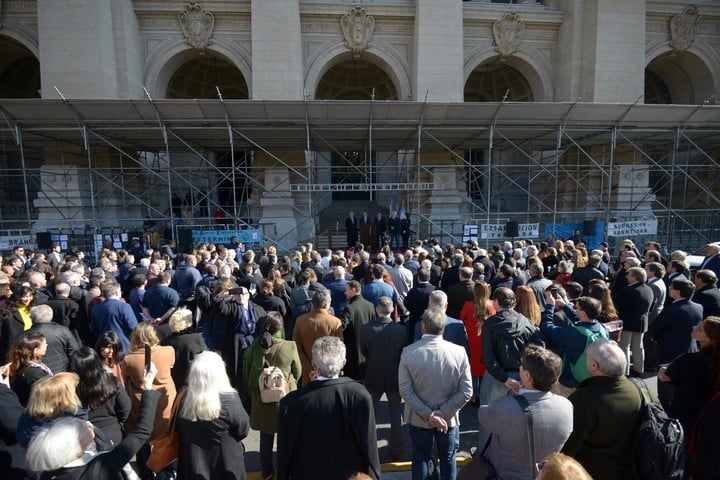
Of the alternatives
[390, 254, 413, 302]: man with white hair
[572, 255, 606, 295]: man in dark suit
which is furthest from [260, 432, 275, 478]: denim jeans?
[572, 255, 606, 295]: man in dark suit

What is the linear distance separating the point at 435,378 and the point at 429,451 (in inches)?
28.6

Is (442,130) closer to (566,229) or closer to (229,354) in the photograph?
(566,229)

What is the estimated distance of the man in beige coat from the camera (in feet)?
13.8

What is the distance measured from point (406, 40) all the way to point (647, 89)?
584 inches

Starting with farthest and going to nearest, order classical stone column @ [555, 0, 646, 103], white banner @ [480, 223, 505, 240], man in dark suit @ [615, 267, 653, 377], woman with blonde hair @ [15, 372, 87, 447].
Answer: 1. classical stone column @ [555, 0, 646, 103]
2. white banner @ [480, 223, 505, 240]
3. man in dark suit @ [615, 267, 653, 377]
4. woman with blonde hair @ [15, 372, 87, 447]

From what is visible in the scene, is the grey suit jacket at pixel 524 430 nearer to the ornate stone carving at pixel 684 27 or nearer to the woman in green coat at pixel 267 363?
the woman in green coat at pixel 267 363

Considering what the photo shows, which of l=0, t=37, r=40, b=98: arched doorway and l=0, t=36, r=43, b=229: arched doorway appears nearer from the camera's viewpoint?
l=0, t=36, r=43, b=229: arched doorway

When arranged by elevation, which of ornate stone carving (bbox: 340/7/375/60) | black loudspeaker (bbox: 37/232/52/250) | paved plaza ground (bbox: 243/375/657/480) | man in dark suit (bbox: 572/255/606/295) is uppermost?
ornate stone carving (bbox: 340/7/375/60)

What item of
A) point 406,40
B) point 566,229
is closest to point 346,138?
point 406,40

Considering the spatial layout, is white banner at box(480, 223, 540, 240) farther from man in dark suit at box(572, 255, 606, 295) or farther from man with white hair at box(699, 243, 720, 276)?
man in dark suit at box(572, 255, 606, 295)

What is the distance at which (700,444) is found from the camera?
2.48 m

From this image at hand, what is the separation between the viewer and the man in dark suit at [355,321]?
4.65 metres

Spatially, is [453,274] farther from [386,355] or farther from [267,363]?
[267,363]

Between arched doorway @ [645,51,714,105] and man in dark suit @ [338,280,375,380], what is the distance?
23090 mm
